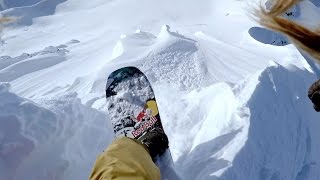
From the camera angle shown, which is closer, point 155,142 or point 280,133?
point 155,142

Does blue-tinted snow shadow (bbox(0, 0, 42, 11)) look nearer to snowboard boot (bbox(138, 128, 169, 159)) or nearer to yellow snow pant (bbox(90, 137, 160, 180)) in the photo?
snowboard boot (bbox(138, 128, 169, 159))

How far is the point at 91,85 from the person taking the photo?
4051 millimetres

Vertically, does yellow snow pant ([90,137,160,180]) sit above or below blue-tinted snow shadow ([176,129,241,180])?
above

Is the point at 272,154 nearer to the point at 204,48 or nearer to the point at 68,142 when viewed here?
the point at 68,142

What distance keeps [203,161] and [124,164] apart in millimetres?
851

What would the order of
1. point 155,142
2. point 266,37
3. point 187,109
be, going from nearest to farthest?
point 155,142 < point 187,109 < point 266,37

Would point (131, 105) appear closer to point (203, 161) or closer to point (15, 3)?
point (203, 161)

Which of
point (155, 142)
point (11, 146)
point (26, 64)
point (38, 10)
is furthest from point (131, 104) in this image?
point (38, 10)

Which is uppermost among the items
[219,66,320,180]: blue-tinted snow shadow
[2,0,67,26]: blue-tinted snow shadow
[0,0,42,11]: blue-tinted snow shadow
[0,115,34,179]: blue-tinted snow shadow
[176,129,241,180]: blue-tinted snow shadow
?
[0,115,34,179]: blue-tinted snow shadow

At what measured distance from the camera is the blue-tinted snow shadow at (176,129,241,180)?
2601mm

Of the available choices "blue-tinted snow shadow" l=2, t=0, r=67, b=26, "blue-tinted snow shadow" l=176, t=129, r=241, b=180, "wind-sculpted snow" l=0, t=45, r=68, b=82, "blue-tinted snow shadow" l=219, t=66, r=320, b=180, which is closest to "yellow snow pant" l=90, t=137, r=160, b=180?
"blue-tinted snow shadow" l=176, t=129, r=241, b=180

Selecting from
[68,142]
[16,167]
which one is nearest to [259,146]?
[68,142]

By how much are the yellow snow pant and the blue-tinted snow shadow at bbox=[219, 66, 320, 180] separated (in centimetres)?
61

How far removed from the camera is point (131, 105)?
2975mm
